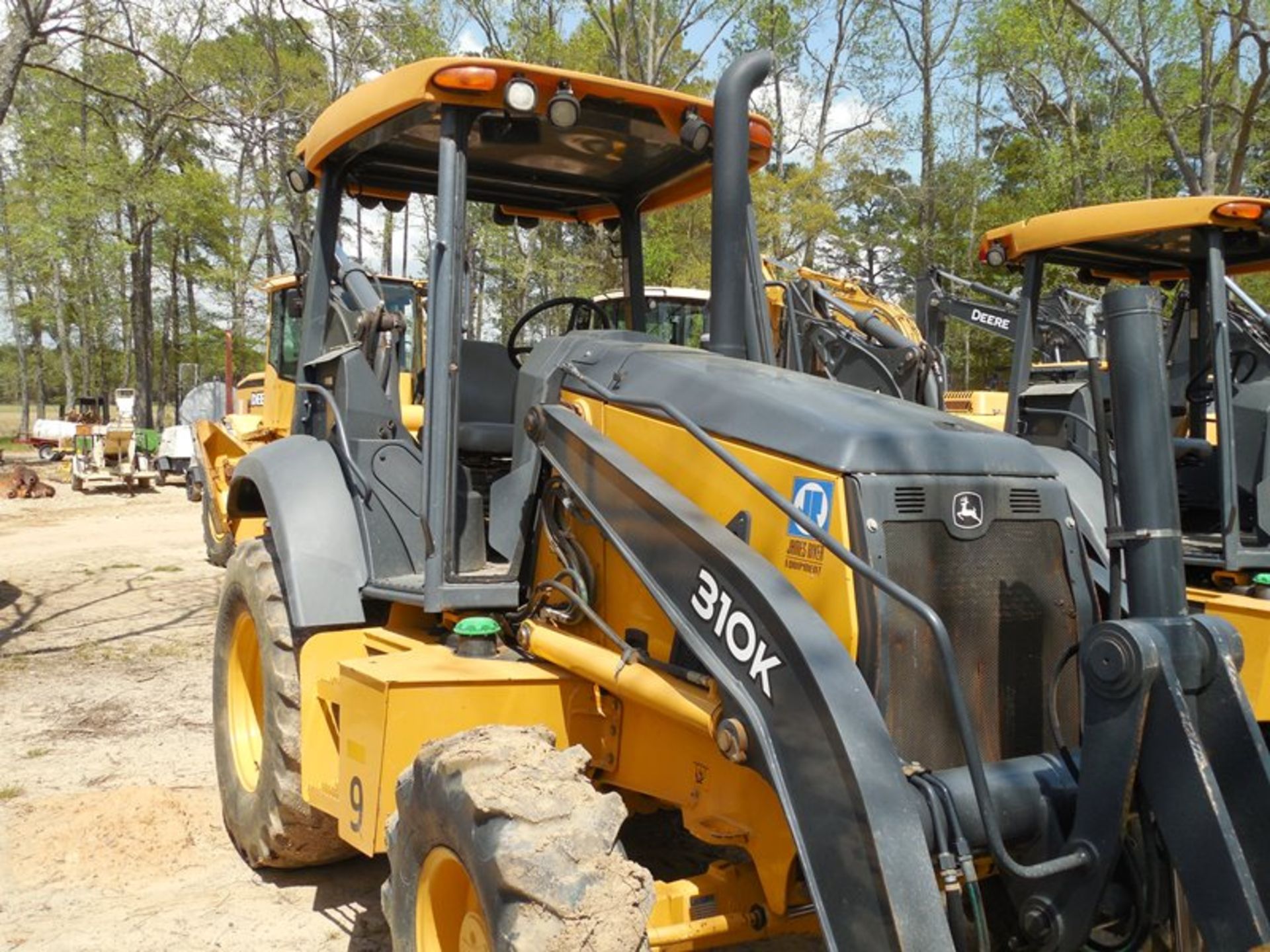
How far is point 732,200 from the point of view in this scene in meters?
3.53

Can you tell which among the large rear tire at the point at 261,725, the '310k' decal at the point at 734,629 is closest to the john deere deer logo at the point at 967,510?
the '310k' decal at the point at 734,629

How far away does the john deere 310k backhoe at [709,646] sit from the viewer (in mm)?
2328

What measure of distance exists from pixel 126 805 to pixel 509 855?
3276 millimetres

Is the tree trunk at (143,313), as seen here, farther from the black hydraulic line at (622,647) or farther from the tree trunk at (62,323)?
the black hydraulic line at (622,647)

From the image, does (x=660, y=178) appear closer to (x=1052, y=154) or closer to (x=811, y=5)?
(x=1052, y=154)

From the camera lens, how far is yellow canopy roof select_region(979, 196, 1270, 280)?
5.75m

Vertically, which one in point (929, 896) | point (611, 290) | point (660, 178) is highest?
point (660, 178)

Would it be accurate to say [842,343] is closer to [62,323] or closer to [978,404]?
[978,404]

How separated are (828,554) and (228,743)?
3.25 m

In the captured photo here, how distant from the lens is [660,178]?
15.3ft

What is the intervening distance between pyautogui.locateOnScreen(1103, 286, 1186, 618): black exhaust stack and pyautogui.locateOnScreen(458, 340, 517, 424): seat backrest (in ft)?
8.45

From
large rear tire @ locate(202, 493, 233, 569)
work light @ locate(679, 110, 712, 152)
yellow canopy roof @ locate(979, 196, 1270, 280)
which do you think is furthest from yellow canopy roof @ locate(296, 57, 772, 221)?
large rear tire @ locate(202, 493, 233, 569)

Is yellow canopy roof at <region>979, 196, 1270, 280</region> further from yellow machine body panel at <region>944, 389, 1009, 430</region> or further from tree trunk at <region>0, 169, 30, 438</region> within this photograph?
tree trunk at <region>0, 169, 30, 438</region>

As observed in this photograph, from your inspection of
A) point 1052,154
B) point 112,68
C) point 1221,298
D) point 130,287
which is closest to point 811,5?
point 1052,154
